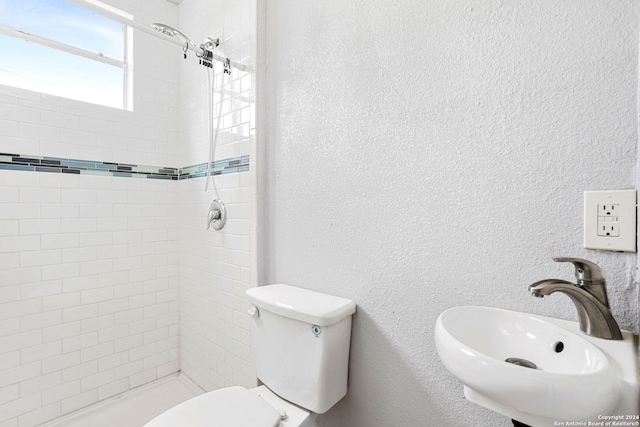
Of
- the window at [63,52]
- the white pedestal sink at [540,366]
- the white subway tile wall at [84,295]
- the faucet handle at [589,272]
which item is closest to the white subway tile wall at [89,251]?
the white subway tile wall at [84,295]

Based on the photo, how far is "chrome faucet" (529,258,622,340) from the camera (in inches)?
25.3

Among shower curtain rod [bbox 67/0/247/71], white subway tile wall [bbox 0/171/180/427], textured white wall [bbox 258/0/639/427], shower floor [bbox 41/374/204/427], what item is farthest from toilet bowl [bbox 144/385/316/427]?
shower curtain rod [bbox 67/0/247/71]

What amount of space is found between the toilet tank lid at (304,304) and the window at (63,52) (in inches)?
60.9

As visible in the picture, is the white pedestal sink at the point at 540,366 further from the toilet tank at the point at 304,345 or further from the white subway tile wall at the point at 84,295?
the white subway tile wall at the point at 84,295

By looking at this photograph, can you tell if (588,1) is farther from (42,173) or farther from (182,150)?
(42,173)

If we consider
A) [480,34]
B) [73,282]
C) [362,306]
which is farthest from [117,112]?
[480,34]

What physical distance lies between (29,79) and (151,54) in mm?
645

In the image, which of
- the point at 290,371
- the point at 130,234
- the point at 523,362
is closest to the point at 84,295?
the point at 130,234

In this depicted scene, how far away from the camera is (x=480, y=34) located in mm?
875

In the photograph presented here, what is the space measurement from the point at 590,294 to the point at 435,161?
50cm

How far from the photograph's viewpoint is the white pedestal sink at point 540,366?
0.51 meters

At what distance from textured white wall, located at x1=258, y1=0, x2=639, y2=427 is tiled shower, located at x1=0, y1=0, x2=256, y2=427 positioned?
1.23 feet

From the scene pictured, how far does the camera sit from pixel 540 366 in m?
0.70

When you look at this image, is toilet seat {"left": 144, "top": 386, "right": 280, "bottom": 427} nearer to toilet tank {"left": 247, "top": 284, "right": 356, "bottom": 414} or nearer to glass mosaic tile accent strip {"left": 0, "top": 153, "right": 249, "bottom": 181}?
toilet tank {"left": 247, "top": 284, "right": 356, "bottom": 414}
